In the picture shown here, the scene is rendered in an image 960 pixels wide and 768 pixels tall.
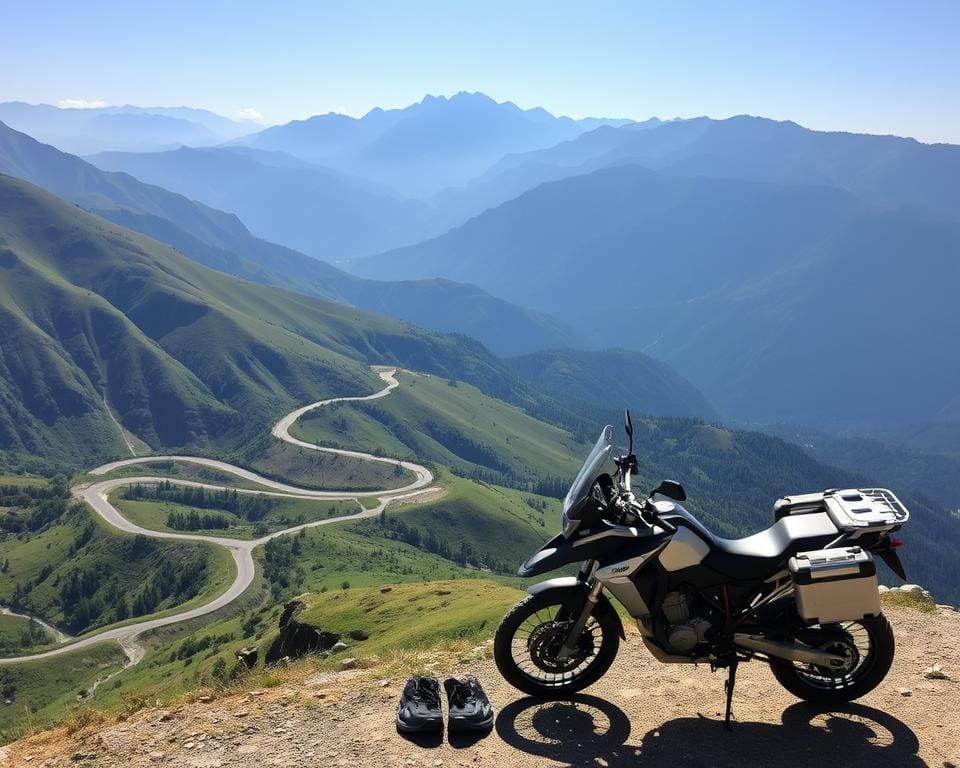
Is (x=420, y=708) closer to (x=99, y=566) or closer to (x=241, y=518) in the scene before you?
(x=99, y=566)

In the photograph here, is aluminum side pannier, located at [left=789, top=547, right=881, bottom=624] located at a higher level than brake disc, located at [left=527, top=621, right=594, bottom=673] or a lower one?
higher

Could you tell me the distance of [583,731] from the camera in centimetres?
1146

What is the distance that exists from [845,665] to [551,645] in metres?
4.84

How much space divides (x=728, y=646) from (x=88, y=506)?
18998cm

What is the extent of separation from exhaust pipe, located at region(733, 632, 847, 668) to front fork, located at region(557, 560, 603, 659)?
92.7 inches

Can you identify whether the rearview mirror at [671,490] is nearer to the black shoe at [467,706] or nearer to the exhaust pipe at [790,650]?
the exhaust pipe at [790,650]

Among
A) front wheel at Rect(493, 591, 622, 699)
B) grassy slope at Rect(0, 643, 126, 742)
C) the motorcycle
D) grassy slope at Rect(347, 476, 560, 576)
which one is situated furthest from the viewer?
grassy slope at Rect(347, 476, 560, 576)

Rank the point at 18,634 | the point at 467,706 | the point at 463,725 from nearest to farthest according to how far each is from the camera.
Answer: the point at 463,725 < the point at 467,706 < the point at 18,634

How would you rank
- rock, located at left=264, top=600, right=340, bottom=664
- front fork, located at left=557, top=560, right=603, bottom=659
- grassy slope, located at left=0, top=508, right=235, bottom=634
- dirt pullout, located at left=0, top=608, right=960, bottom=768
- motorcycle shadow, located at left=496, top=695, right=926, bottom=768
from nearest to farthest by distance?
motorcycle shadow, located at left=496, top=695, right=926, bottom=768 < dirt pullout, located at left=0, top=608, right=960, bottom=768 < front fork, located at left=557, top=560, right=603, bottom=659 < rock, located at left=264, top=600, right=340, bottom=664 < grassy slope, located at left=0, top=508, right=235, bottom=634

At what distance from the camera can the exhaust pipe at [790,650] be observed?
1132cm

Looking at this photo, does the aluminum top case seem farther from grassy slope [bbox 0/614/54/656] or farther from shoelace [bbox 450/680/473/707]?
grassy slope [bbox 0/614/54/656]

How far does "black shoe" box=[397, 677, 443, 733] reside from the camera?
1134 cm

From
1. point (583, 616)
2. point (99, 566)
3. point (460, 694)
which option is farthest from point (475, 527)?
point (583, 616)

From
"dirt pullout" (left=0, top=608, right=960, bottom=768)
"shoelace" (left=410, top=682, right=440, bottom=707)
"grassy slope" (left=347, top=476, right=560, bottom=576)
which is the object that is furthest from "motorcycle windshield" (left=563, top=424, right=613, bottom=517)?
"grassy slope" (left=347, top=476, right=560, bottom=576)
